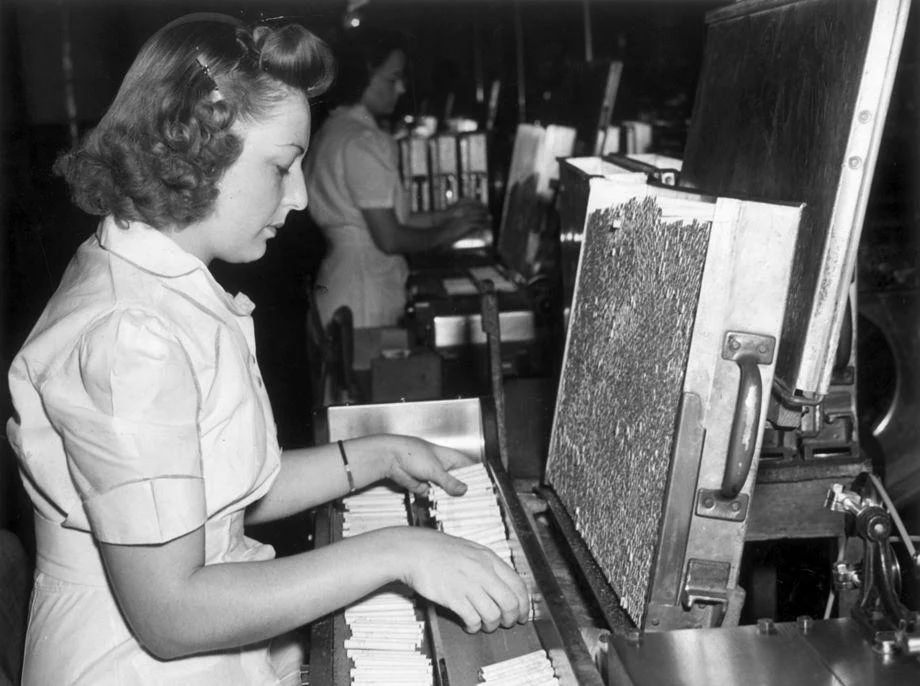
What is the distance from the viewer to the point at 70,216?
4.79m

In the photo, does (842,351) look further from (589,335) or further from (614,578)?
(614,578)

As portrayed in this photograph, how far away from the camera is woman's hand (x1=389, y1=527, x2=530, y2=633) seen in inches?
43.0

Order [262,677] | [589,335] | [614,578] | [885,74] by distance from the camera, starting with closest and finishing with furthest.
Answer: [885,74], [614,578], [262,677], [589,335]

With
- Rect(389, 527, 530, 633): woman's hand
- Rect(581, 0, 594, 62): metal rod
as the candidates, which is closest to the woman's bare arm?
Rect(389, 527, 530, 633): woman's hand

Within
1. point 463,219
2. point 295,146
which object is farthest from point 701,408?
point 463,219

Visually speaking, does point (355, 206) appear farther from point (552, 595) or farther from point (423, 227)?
point (552, 595)

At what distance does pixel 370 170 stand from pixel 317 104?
2.16m

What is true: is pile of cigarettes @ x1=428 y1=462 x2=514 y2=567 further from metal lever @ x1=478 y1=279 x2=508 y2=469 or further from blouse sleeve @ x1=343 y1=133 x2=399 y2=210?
blouse sleeve @ x1=343 y1=133 x2=399 y2=210

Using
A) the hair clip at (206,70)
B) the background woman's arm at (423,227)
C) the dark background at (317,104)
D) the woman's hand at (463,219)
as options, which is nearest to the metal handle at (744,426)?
the hair clip at (206,70)

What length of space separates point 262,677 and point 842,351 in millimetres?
975

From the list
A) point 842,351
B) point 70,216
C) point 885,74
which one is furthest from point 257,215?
point 70,216

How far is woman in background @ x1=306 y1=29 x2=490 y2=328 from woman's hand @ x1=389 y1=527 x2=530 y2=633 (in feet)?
8.54

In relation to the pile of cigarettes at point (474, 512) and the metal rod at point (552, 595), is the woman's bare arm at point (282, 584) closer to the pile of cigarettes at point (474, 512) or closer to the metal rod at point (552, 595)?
the metal rod at point (552, 595)

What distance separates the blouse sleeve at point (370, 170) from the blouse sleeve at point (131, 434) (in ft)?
8.39
